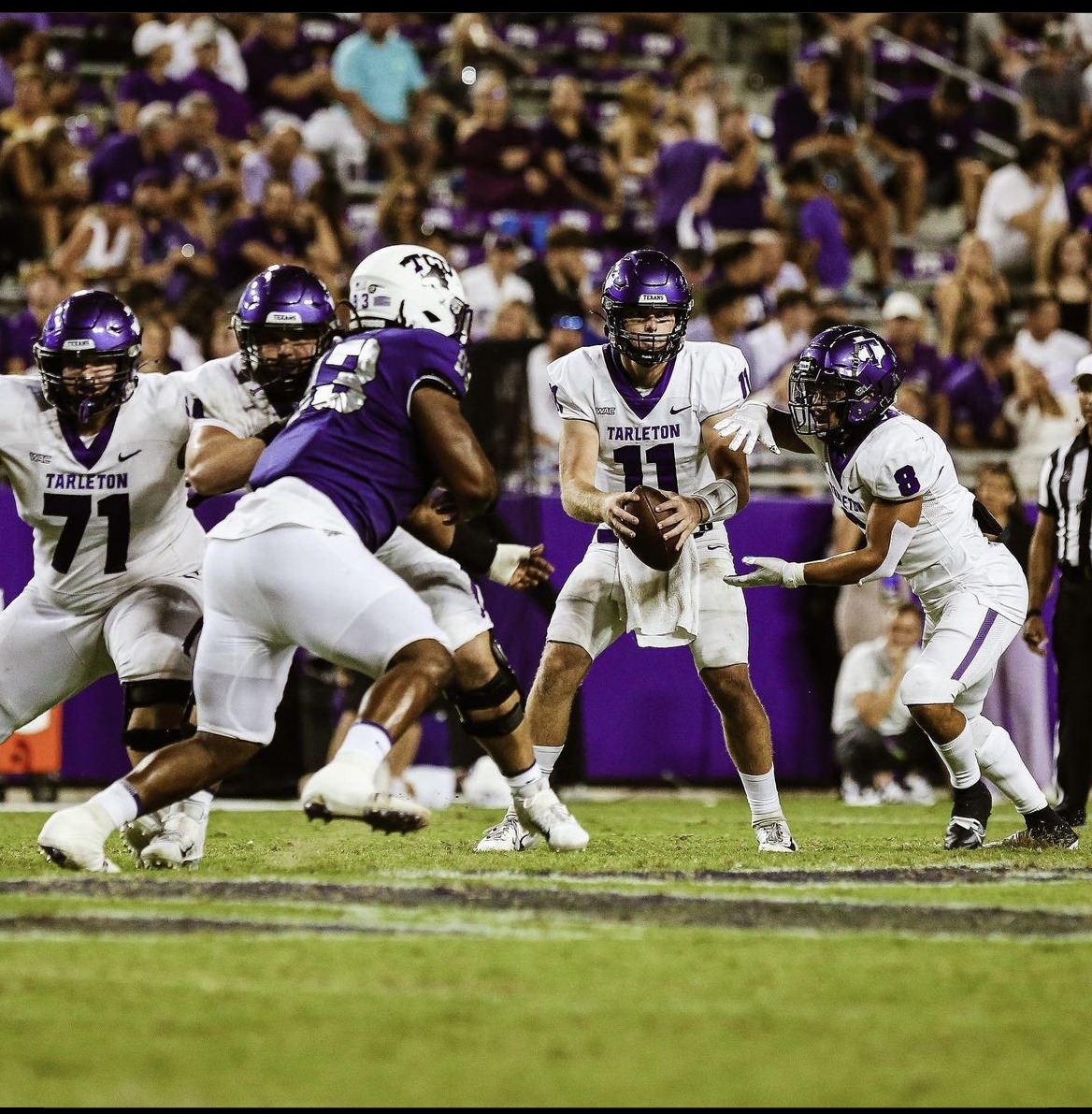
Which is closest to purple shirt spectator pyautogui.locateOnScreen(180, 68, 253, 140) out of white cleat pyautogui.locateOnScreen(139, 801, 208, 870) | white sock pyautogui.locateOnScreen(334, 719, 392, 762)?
white cleat pyautogui.locateOnScreen(139, 801, 208, 870)

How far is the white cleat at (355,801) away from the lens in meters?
4.23

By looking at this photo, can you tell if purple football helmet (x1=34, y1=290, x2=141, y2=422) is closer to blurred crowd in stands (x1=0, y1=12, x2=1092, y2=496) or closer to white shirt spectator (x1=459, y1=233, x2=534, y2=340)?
blurred crowd in stands (x1=0, y1=12, x2=1092, y2=496)

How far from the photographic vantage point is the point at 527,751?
5.36 m

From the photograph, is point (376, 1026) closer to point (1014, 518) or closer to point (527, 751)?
point (527, 751)

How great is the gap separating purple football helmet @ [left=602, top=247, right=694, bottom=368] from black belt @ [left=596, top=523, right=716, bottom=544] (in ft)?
1.83

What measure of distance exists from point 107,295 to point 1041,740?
18.3ft

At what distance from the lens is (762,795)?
19.9 feet

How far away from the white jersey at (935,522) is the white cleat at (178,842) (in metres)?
2.35

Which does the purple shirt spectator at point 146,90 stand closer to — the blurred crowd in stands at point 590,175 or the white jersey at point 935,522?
the blurred crowd in stands at point 590,175

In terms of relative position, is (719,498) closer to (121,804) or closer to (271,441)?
(271,441)

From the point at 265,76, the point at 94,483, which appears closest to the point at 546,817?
the point at 94,483

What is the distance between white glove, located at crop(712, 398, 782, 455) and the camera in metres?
5.99

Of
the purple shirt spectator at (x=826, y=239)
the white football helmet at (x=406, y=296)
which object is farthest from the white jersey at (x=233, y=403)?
the purple shirt spectator at (x=826, y=239)

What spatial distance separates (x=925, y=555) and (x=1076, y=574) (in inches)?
51.3
